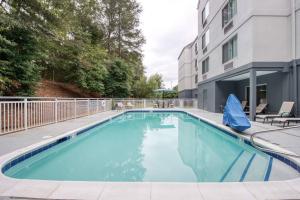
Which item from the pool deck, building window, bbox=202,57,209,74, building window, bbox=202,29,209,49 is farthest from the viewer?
building window, bbox=202,57,209,74

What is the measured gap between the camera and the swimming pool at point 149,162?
444 cm

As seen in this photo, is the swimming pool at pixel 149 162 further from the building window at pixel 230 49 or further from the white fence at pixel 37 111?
the building window at pixel 230 49

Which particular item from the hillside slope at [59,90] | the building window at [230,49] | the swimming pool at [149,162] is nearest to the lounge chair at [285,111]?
the swimming pool at [149,162]

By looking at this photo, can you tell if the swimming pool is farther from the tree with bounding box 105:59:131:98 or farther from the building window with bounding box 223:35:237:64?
the tree with bounding box 105:59:131:98

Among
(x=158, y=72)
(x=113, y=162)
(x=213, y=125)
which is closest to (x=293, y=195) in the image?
(x=113, y=162)

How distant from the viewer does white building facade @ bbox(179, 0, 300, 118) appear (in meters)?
10.6

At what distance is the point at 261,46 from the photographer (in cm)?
1073

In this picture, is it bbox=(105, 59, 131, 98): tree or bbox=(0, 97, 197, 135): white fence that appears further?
bbox=(105, 59, 131, 98): tree

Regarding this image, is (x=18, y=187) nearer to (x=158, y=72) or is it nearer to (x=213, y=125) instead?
(x=213, y=125)

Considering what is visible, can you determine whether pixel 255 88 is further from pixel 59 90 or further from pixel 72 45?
pixel 59 90

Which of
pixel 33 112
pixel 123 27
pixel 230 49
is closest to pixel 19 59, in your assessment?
pixel 33 112

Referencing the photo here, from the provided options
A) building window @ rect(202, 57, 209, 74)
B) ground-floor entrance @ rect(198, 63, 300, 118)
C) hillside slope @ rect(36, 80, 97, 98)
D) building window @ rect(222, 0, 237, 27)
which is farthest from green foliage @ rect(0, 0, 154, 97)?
ground-floor entrance @ rect(198, 63, 300, 118)

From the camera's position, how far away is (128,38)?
30141 mm

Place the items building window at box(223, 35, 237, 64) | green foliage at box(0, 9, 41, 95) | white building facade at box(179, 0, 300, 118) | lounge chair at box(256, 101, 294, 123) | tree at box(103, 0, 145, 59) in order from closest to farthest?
1. green foliage at box(0, 9, 41, 95)
2. lounge chair at box(256, 101, 294, 123)
3. white building facade at box(179, 0, 300, 118)
4. building window at box(223, 35, 237, 64)
5. tree at box(103, 0, 145, 59)
